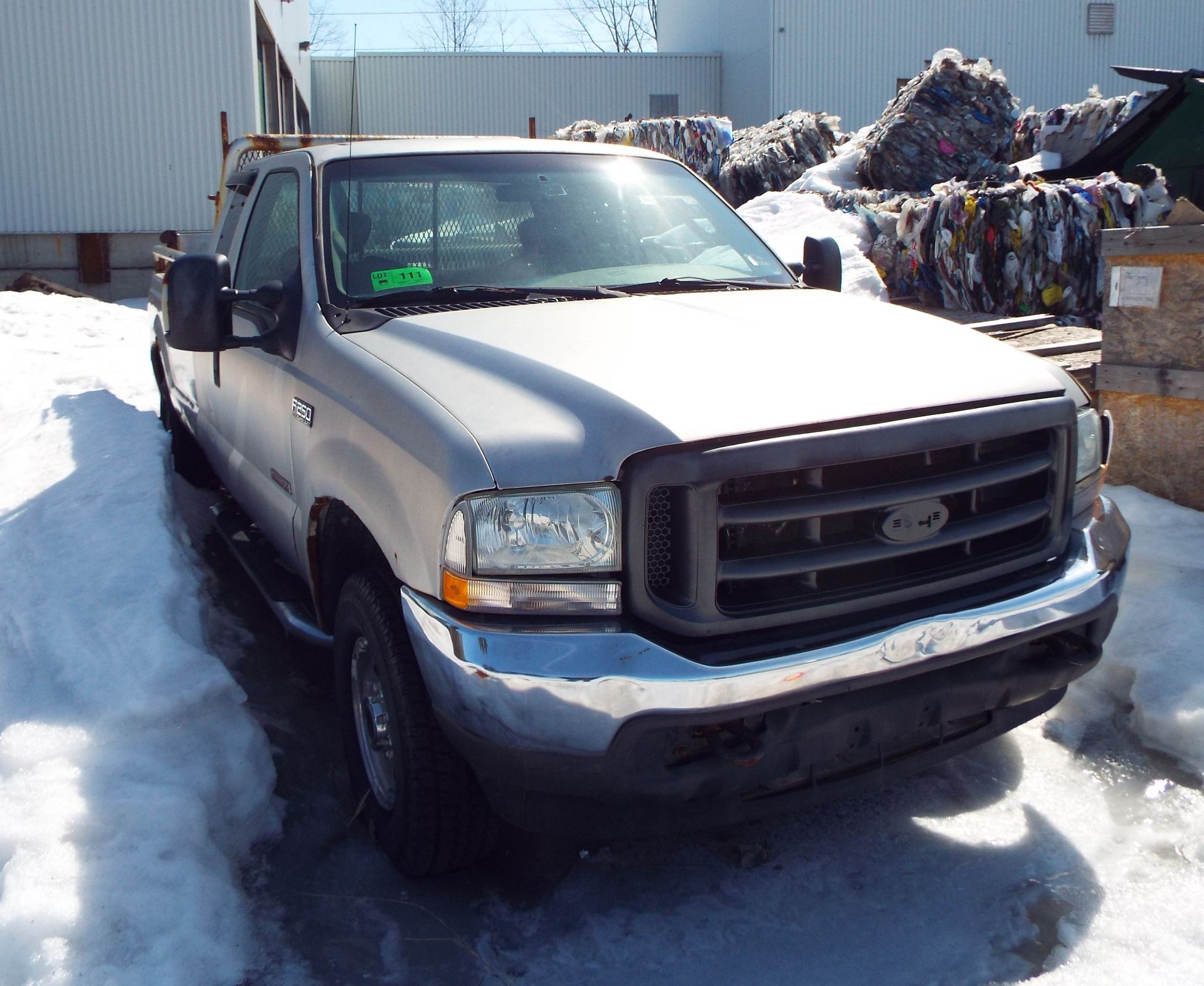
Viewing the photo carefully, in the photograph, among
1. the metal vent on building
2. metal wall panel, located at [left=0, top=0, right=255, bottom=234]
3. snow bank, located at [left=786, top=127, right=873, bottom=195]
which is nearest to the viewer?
snow bank, located at [left=786, top=127, right=873, bottom=195]

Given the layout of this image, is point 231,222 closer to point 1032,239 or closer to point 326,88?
point 1032,239

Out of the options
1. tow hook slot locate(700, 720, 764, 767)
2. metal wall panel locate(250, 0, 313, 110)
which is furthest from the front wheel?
metal wall panel locate(250, 0, 313, 110)

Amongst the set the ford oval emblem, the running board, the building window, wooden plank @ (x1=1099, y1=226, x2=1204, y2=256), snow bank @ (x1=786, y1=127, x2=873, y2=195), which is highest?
the building window

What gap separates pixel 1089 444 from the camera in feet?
9.74

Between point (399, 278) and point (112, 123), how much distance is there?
1586cm

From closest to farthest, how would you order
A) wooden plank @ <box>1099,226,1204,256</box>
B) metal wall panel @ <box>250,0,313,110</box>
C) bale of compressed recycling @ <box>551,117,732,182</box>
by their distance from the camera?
wooden plank @ <box>1099,226,1204,256</box>
bale of compressed recycling @ <box>551,117,732,182</box>
metal wall panel @ <box>250,0,313,110</box>

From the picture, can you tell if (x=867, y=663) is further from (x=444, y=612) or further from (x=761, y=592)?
(x=444, y=612)

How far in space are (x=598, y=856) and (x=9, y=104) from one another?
17.4 meters

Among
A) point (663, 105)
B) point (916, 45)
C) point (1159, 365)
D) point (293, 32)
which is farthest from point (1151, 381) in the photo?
point (663, 105)

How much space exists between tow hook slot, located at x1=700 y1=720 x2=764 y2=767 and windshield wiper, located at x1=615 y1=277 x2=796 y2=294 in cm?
156

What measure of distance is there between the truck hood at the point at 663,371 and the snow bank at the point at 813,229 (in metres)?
4.56

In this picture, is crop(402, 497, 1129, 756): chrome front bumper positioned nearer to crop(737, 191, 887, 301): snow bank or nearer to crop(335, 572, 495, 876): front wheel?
crop(335, 572, 495, 876): front wheel

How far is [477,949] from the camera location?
265 centimetres

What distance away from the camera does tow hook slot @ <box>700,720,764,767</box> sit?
2.30m
